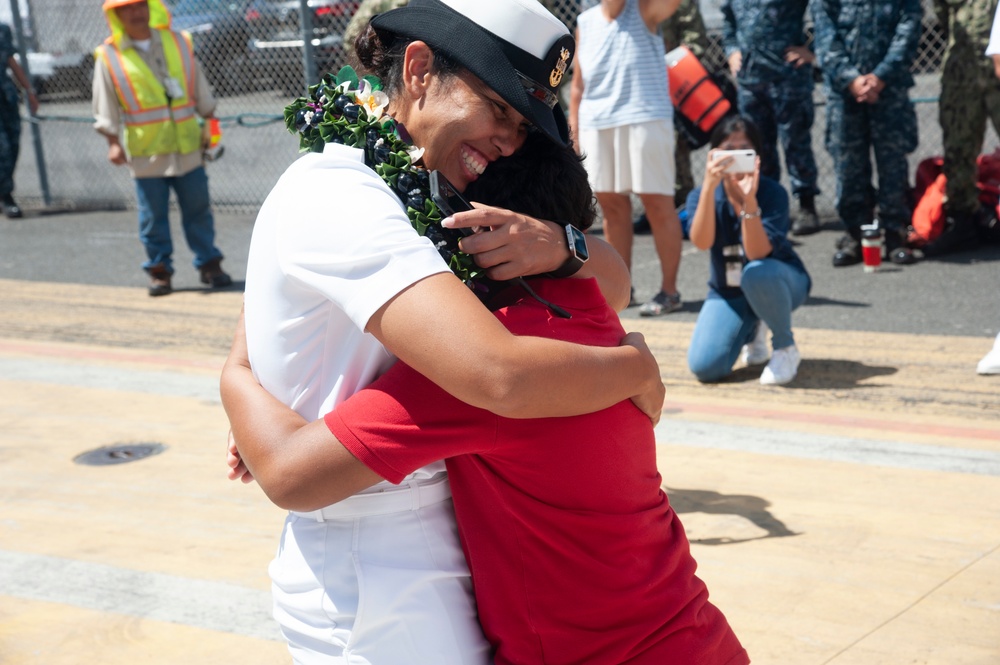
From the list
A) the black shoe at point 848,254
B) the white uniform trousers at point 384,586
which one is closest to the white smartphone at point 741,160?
the black shoe at point 848,254

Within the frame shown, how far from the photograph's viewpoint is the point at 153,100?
8.58 metres

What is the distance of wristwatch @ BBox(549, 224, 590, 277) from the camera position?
1.92 metres

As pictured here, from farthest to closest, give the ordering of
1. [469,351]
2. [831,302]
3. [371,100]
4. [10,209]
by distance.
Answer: [10,209] → [831,302] → [371,100] → [469,351]

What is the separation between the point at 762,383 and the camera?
5781 mm

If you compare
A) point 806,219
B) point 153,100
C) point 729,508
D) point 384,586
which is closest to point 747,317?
point 729,508

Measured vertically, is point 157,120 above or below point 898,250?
above

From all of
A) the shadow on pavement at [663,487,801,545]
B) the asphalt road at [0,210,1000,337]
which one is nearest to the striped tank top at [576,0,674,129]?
the asphalt road at [0,210,1000,337]

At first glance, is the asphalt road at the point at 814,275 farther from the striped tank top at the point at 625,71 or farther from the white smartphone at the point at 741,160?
the white smartphone at the point at 741,160

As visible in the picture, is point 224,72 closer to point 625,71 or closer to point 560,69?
point 625,71

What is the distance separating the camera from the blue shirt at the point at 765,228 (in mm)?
5875

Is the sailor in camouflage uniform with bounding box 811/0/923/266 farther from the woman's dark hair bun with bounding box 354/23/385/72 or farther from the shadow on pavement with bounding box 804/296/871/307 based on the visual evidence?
the woman's dark hair bun with bounding box 354/23/385/72

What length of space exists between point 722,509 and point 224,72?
1128 cm

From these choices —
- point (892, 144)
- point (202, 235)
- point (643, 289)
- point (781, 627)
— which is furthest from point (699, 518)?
point (202, 235)

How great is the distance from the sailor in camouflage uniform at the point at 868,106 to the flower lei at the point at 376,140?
6504mm
